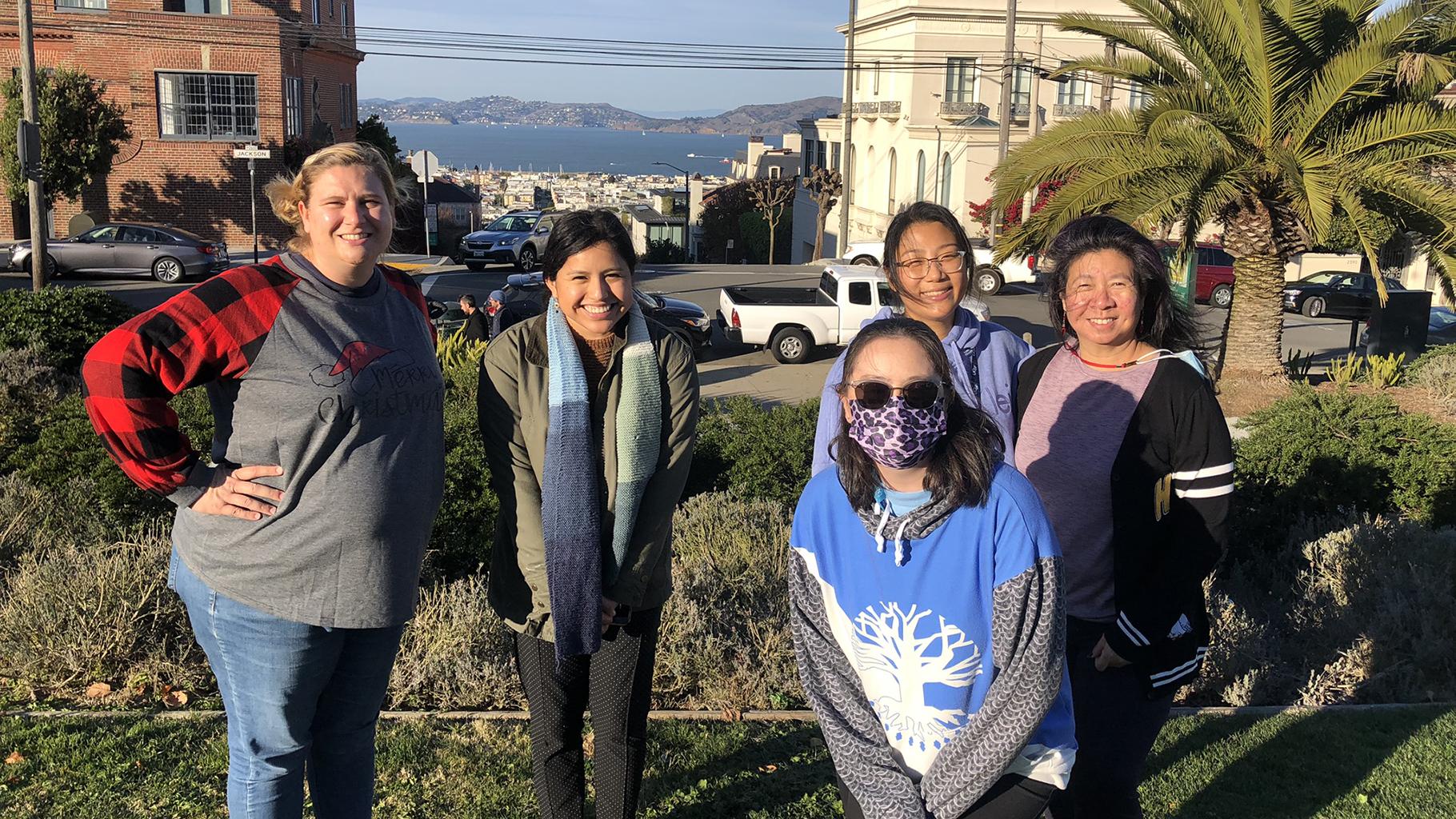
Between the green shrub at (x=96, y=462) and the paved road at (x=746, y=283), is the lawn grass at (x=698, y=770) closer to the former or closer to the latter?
the green shrub at (x=96, y=462)

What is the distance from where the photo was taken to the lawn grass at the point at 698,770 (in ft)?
11.8

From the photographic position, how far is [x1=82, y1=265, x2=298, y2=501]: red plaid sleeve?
2.52m

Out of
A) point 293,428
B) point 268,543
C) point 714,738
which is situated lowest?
point 714,738

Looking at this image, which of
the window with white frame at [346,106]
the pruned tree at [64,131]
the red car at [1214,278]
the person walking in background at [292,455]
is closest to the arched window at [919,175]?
the red car at [1214,278]

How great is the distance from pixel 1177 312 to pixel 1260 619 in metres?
3.15

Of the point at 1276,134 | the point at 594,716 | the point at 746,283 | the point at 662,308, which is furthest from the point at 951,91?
the point at 594,716

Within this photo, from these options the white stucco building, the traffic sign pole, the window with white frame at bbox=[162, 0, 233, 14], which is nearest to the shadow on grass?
the traffic sign pole

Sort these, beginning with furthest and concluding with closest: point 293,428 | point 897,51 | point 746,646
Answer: point 897,51, point 746,646, point 293,428

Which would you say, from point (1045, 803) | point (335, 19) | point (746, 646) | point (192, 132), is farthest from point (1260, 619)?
point (335, 19)

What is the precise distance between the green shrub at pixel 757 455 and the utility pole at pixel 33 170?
16.0 meters

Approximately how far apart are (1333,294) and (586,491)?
2766 centimetres

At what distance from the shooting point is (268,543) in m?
2.62

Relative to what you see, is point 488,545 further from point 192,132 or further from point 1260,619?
point 192,132

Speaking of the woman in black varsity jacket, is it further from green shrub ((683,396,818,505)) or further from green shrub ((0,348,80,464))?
green shrub ((0,348,80,464))
